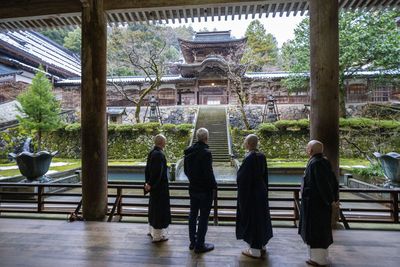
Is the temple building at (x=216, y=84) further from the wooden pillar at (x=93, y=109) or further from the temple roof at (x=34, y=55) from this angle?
the wooden pillar at (x=93, y=109)

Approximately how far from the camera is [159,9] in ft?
14.0

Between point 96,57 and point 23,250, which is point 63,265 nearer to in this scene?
point 23,250

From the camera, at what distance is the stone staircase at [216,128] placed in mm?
14309

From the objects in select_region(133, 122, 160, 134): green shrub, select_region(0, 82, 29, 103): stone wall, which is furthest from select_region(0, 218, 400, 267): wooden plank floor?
select_region(0, 82, 29, 103): stone wall

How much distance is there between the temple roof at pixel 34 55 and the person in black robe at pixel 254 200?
1639 centimetres

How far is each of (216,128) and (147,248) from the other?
14.5 m

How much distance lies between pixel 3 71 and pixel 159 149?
18166mm

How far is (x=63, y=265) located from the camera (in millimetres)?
2699

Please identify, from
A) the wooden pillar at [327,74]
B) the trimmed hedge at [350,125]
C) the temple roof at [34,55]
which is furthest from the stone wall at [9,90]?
the wooden pillar at [327,74]

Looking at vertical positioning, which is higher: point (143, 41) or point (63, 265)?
point (143, 41)

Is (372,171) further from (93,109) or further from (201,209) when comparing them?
(93,109)

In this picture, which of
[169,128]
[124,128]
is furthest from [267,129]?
[124,128]

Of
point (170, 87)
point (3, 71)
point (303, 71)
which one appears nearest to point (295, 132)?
point (303, 71)

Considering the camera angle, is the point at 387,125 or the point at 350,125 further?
the point at 350,125
